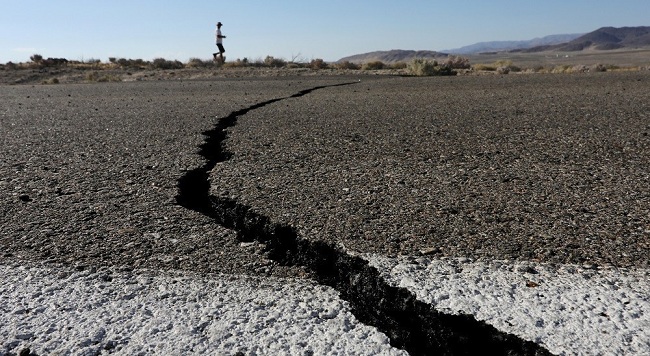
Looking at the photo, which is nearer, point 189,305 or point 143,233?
point 189,305

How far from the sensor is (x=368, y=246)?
2037mm

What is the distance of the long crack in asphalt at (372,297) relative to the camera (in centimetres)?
146

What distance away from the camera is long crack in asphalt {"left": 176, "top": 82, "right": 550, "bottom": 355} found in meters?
1.46

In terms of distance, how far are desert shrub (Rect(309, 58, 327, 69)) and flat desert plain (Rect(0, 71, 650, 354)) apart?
46.5 feet

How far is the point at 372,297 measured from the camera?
171 centimetres

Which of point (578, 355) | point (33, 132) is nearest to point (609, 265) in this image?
point (578, 355)

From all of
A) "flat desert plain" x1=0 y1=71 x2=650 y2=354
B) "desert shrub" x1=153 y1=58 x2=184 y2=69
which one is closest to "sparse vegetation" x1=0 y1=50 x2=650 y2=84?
"desert shrub" x1=153 y1=58 x2=184 y2=69

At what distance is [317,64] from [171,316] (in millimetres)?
17882

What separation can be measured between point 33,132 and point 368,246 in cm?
424

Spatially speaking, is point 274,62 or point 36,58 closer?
point 274,62

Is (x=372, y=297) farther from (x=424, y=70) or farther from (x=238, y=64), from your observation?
(x=238, y=64)

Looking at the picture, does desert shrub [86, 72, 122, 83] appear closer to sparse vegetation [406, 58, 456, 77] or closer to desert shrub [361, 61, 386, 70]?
desert shrub [361, 61, 386, 70]

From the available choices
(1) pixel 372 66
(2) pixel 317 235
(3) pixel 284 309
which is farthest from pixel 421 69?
(3) pixel 284 309

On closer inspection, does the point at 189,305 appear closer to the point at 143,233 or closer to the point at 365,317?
the point at 365,317
